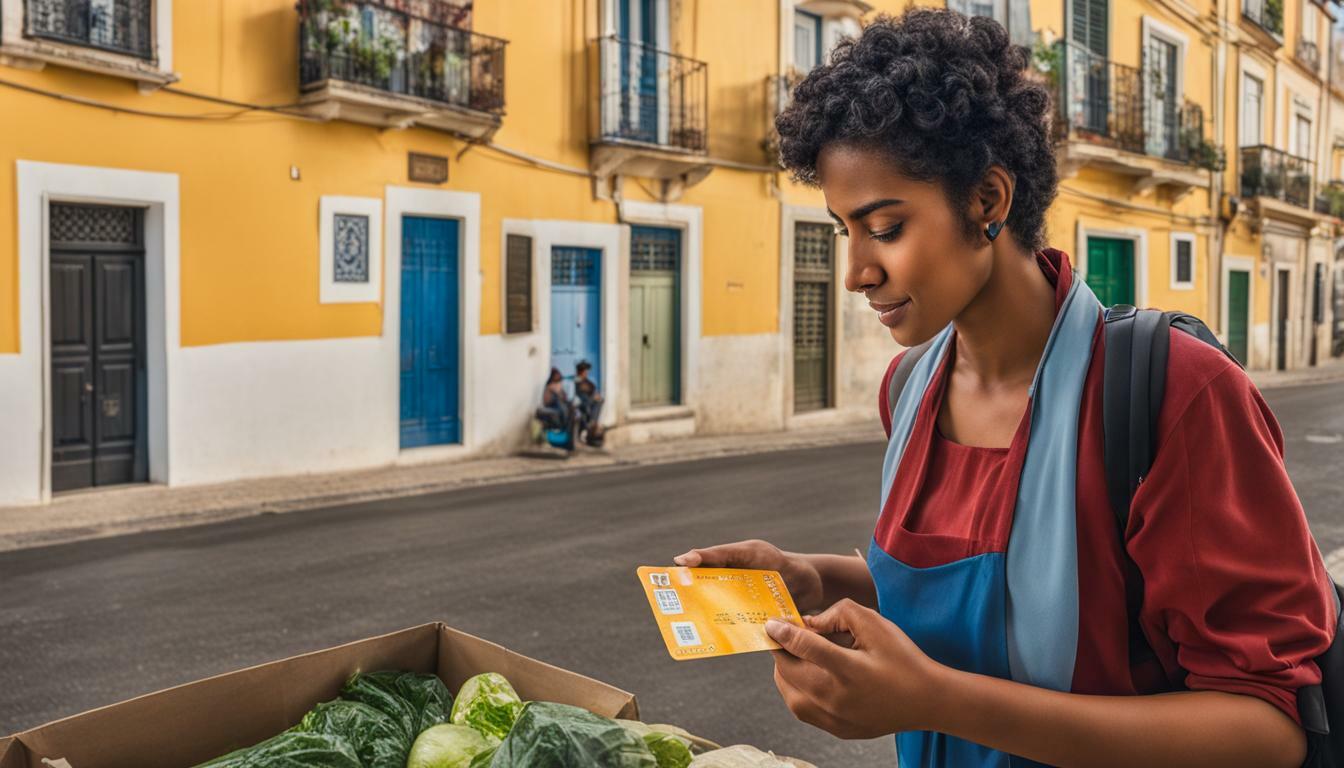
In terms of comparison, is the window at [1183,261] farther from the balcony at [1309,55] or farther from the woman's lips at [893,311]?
the woman's lips at [893,311]

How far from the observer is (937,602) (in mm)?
1724

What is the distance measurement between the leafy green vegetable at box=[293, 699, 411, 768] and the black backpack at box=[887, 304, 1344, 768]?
132 centimetres

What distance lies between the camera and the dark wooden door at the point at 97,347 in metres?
10.9

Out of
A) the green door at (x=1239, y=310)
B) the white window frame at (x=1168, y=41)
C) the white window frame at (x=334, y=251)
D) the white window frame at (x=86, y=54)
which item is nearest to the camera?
the white window frame at (x=86, y=54)

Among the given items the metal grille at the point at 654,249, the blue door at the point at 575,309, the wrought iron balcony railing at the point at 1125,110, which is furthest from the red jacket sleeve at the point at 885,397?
the wrought iron balcony railing at the point at 1125,110

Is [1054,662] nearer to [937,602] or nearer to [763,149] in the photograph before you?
[937,602]

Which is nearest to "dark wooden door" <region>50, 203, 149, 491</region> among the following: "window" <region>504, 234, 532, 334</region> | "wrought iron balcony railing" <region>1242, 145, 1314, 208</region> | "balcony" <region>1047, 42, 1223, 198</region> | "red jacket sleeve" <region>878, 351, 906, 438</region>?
"window" <region>504, 234, 532, 334</region>

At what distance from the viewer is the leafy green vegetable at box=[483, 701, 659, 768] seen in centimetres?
179

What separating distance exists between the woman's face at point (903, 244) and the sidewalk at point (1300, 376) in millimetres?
26030

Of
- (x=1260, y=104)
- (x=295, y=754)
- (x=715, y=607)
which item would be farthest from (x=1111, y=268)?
(x=295, y=754)

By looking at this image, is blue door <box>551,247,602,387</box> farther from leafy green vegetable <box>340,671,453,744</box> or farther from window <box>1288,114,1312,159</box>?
window <box>1288,114,1312,159</box>

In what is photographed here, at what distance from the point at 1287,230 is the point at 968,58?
114 ft

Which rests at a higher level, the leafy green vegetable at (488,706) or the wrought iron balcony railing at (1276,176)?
the wrought iron balcony railing at (1276,176)

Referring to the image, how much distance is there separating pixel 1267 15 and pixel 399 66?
25.1 m
